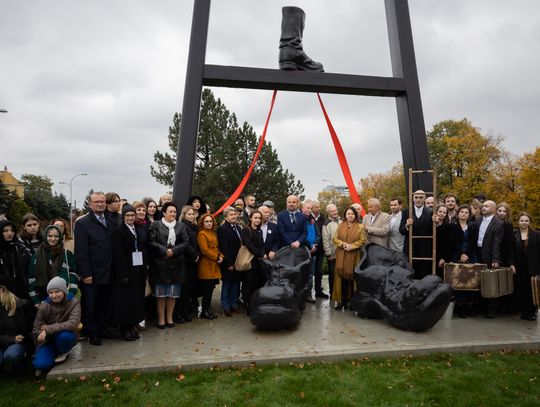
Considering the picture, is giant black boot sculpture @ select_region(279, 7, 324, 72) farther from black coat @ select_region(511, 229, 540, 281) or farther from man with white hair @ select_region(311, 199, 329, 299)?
black coat @ select_region(511, 229, 540, 281)

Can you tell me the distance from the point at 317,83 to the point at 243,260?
328cm

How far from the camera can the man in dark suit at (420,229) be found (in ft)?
21.7

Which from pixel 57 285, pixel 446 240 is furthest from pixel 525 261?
pixel 57 285

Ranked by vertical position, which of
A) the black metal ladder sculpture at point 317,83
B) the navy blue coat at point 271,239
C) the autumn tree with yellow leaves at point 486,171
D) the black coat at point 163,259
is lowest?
the black coat at point 163,259

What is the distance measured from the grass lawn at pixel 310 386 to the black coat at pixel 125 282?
1069 millimetres

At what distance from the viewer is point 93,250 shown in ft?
16.9

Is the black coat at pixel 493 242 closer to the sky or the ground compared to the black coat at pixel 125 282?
closer to the sky

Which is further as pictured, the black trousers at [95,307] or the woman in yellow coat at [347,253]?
the woman in yellow coat at [347,253]

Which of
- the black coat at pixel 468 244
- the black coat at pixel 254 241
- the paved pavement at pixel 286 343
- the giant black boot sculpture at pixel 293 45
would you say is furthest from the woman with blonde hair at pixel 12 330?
the black coat at pixel 468 244

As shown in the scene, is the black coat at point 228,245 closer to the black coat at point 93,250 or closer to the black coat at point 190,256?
the black coat at point 190,256

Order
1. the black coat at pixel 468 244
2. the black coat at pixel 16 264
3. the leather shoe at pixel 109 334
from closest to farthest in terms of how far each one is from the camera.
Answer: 1. the black coat at pixel 16 264
2. the leather shoe at pixel 109 334
3. the black coat at pixel 468 244

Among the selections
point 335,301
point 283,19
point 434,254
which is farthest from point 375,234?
point 283,19

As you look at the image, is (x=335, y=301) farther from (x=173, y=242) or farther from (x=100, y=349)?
(x=100, y=349)

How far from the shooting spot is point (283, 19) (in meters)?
7.54
